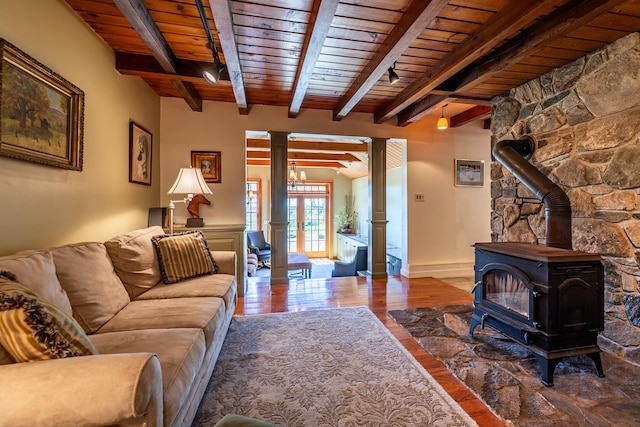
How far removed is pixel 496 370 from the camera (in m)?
1.88

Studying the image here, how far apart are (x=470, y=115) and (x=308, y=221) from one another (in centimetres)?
541

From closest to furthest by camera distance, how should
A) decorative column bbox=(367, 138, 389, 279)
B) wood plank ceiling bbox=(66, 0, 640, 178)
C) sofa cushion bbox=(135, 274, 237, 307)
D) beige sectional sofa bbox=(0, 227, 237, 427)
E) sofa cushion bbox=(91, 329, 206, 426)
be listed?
beige sectional sofa bbox=(0, 227, 237, 427)
sofa cushion bbox=(91, 329, 206, 426)
wood plank ceiling bbox=(66, 0, 640, 178)
sofa cushion bbox=(135, 274, 237, 307)
decorative column bbox=(367, 138, 389, 279)

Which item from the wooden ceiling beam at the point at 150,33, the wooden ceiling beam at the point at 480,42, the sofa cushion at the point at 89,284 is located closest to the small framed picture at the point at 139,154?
the wooden ceiling beam at the point at 150,33

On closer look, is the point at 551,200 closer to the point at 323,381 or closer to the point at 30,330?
the point at 323,381

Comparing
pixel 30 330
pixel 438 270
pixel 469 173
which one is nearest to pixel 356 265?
pixel 438 270

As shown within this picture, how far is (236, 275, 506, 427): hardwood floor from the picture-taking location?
274 cm

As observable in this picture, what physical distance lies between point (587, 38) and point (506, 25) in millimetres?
782

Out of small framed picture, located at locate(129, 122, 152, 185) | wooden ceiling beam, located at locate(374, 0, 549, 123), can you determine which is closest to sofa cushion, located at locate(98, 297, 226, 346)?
small framed picture, located at locate(129, 122, 152, 185)

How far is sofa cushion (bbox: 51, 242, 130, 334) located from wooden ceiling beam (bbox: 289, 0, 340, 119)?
2.02m

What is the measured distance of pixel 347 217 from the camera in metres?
8.48

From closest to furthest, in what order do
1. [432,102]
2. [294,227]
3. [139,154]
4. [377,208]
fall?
[139,154], [432,102], [377,208], [294,227]

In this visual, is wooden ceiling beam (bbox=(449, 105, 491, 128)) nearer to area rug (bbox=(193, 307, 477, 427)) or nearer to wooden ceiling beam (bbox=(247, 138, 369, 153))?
wooden ceiling beam (bbox=(247, 138, 369, 153))

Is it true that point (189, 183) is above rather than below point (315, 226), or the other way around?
above

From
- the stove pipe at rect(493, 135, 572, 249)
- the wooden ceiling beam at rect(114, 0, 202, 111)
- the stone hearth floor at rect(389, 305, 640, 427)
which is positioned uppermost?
→ the wooden ceiling beam at rect(114, 0, 202, 111)
